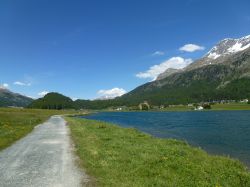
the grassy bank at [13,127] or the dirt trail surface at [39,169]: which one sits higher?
the grassy bank at [13,127]

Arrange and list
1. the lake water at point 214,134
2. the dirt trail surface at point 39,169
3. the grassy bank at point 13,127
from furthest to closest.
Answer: the lake water at point 214,134, the grassy bank at point 13,127, the dirt trail surface at point 39,169

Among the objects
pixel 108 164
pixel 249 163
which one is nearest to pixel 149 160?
pixel 108 164

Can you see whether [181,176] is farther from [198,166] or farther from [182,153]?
[182,153]

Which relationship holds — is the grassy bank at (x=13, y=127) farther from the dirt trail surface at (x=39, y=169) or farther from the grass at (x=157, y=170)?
the grass at (x=157, y=170)

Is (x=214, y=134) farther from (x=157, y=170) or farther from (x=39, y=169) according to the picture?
(x=39, y=169)

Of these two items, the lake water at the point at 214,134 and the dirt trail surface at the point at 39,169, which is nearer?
the dirt trail surface at the point at 39,169

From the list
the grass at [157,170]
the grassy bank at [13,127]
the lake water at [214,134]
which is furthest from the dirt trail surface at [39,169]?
the lake water at [214,134]

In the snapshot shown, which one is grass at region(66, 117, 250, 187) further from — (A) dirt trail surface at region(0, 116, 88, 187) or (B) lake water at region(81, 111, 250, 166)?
(B) lake water at region(81, 111, 250, 166)

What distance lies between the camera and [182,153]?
94.2 feet

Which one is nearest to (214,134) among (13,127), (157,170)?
(13,127)

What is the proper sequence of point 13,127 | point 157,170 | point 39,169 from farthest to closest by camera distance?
point 13,127 → point 39,169 → point 157,170

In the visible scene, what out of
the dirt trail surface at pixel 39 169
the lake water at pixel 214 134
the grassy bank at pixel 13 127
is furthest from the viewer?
the lake water at pixel 214 134

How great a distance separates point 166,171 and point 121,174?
111 inches

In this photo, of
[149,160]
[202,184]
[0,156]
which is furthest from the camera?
[0,156]
